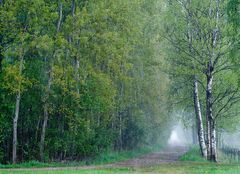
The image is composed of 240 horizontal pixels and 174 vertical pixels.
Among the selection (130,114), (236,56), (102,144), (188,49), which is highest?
(188,49)

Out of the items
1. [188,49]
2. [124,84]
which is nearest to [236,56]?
[188,49]

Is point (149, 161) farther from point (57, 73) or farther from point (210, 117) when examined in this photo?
point (57, 73)

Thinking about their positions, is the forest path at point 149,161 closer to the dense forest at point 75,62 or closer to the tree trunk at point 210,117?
the dense forest at point 75,62

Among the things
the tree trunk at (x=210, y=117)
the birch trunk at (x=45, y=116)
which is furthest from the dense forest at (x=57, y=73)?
the tree trunk at (x=210, y=117)

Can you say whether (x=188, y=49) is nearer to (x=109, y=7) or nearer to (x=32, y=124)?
(x=109, y=7)

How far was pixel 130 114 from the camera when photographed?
130 ft

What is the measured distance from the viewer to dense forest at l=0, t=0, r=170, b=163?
24.0 meters

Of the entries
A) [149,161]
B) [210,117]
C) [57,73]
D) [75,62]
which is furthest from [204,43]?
[57,73]

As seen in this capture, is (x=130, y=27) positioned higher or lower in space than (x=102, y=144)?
higher

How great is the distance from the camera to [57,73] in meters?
25.6

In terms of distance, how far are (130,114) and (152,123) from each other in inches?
530

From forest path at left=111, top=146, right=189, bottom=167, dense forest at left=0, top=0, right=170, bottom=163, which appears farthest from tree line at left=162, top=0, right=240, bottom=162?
dense forest at left=0, top=0, right=170, bottom=163

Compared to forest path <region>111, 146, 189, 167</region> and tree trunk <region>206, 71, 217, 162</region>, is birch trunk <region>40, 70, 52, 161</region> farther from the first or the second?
tree trunk <region>206, 71, 217, 162</region>

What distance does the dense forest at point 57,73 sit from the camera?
2397 centimetres
